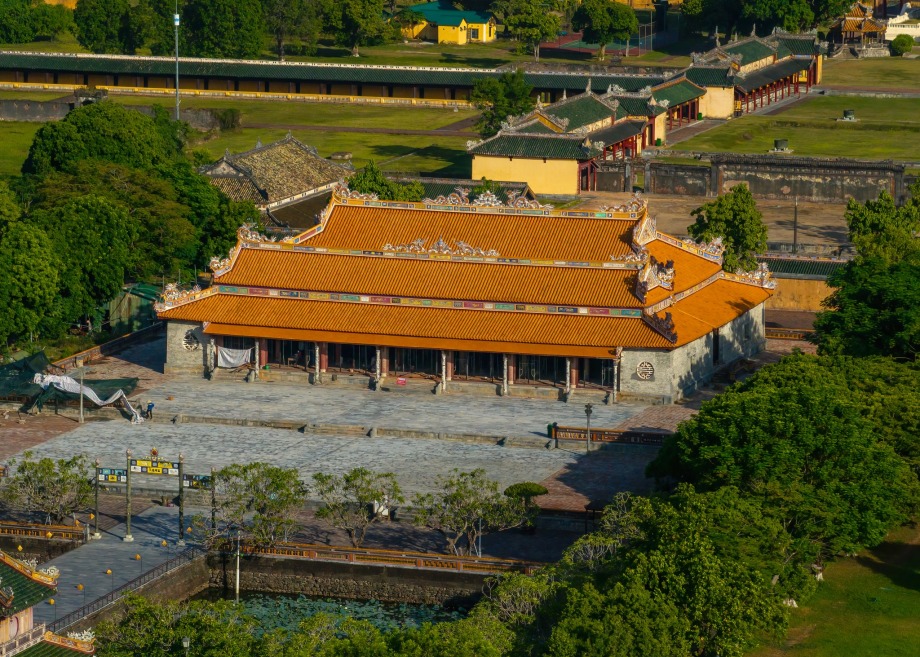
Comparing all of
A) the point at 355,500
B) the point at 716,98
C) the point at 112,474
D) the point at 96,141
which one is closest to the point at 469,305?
the point at 355,500

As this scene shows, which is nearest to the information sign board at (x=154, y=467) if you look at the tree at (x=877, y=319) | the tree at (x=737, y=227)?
the tree at (x=877, y=319)

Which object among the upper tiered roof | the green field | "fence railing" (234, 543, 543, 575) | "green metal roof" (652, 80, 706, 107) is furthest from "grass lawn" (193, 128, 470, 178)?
"fence railing" (234, 543, 543, 575)

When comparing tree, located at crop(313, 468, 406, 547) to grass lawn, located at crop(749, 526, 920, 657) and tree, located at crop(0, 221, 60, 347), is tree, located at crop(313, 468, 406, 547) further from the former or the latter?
tree, located at crop(0, 221, 60, 347)

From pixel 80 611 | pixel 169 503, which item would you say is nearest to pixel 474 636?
pixel 80 611

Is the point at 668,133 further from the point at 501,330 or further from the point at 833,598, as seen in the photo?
the point at 833,598

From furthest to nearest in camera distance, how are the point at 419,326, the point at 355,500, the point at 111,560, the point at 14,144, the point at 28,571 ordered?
the point at 14,144
the point at 419,326
the point at 355,500
the point at 111,560
the point at 28,571

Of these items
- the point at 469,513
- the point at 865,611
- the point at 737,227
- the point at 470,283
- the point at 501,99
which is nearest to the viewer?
the point at 865,611

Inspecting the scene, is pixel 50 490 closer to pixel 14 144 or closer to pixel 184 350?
pixel 184 350
